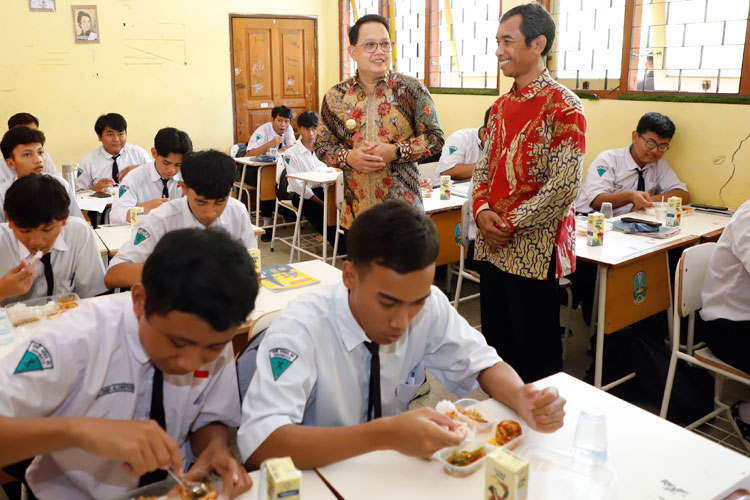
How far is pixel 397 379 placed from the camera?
149 centimetres

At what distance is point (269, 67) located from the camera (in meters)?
7.59

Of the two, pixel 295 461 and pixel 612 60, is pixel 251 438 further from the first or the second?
pixel 612 60

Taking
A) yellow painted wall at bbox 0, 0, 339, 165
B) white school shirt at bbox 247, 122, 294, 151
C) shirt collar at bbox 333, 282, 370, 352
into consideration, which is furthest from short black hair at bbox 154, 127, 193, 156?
yellow painted wall at bbox 0, 0, 339, 165

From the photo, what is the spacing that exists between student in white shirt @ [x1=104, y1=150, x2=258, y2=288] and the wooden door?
5177 mm

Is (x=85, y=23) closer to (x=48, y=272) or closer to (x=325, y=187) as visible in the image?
(x=325, y=187)

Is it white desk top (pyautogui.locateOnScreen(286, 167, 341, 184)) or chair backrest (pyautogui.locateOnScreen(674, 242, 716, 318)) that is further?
white desk top (pyautogui.locateOnScreen(286, 167, 341, 184))

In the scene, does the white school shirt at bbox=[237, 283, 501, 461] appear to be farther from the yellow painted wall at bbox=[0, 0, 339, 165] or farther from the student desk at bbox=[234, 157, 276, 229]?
the yellow painted wall at bbox=[0, 0, 339, 165]

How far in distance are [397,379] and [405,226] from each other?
1.47 ft

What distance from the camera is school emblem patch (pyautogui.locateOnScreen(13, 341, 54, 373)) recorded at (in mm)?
1102

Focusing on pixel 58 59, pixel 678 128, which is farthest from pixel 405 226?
pixel 58 59

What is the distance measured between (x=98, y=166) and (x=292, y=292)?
10.9 feet

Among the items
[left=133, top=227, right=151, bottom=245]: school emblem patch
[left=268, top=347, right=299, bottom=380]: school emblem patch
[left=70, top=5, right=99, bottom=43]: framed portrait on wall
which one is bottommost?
[left=268, top=347, right=299, bottom=380]: school emblem patch

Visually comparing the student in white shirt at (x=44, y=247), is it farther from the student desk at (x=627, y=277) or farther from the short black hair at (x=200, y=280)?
the student desk at (x=627, y=277)

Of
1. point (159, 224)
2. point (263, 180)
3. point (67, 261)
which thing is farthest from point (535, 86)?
point (263, 180)
